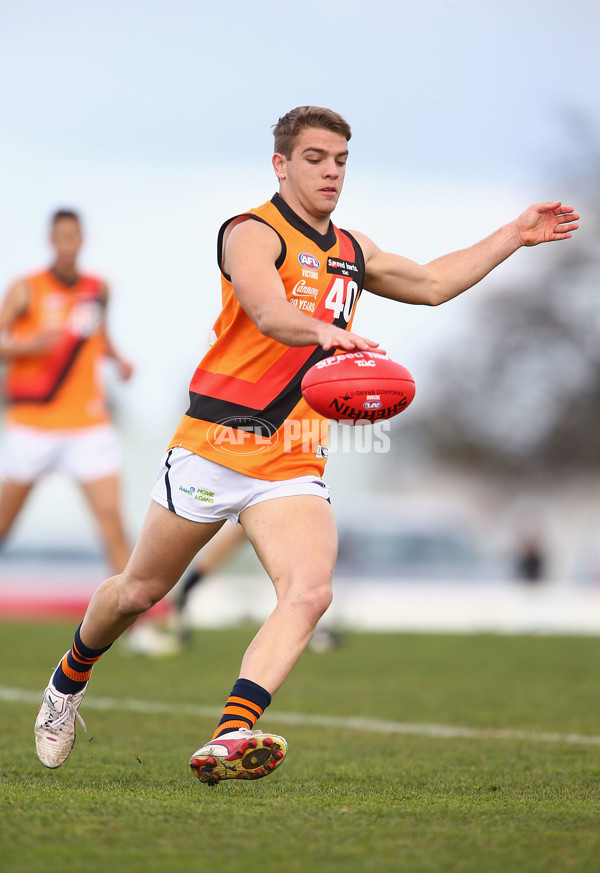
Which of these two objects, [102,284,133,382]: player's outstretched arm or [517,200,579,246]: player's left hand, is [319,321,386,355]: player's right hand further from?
[102,284,133,382]: player's outstretched arm

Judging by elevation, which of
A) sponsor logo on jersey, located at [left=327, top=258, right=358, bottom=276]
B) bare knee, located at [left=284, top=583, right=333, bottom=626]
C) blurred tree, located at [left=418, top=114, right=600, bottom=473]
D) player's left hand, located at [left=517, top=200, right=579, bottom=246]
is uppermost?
player's left hand, located at [left=517, top=200, right=579, bottom=246]

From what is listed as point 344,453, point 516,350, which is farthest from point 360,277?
point 516,350

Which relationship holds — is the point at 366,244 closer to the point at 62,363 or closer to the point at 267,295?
the point at 267,295

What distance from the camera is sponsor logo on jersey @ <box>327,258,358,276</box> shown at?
4.58 m

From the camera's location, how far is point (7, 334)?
9023 millimetres

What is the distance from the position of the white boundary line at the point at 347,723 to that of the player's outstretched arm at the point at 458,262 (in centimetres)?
243

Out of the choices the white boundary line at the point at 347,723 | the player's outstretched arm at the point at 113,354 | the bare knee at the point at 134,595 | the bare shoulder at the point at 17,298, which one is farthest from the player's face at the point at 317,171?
the bare shoulder at the point at 17,298

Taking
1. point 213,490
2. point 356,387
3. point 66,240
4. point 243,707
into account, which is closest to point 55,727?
point 243,707

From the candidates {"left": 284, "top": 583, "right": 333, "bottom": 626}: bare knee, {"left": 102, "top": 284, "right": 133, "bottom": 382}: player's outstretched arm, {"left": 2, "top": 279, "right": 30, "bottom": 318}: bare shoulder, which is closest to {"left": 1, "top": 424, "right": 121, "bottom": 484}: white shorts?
{"left": 102, "top": 284, "right": 133, "bottom": 382}: player's outstretched arm

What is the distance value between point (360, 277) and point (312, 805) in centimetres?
199

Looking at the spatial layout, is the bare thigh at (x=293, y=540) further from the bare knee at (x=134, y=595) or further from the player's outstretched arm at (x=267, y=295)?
the player's outstretched arm at (x=267, y=295)

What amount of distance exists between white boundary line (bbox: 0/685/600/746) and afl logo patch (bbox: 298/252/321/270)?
2.86 m

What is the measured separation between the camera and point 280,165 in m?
4.67

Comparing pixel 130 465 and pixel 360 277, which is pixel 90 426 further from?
pixel 130 465
